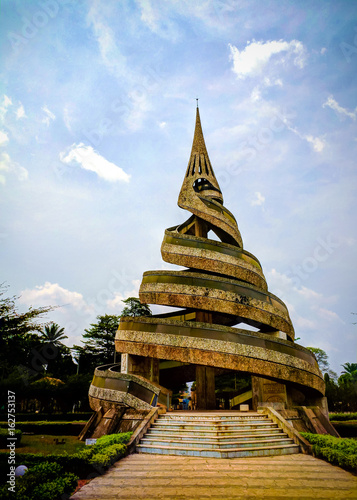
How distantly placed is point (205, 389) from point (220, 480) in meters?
14.4

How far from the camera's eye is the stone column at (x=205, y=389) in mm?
21094

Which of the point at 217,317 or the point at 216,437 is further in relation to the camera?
the point at 217,317

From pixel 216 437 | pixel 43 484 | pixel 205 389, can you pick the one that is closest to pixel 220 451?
pixel 216 437

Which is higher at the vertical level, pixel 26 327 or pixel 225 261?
pixel 225 261

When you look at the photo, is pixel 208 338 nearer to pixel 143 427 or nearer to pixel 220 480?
pixel 143 427

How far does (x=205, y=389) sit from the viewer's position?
21.6 m

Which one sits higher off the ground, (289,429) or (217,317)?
(217,317)

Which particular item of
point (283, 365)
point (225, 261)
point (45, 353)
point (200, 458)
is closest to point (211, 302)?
point (225, 261)

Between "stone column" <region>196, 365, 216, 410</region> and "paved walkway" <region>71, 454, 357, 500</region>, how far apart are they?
37.8 ft

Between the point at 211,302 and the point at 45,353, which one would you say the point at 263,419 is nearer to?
the point at 211,302

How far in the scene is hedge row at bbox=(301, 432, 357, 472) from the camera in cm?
856

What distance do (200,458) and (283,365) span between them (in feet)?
25.1

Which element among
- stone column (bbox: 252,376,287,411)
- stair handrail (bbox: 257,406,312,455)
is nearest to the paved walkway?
stair handrail (bbox: 257,406,312,455)

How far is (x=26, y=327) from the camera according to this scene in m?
11.1
